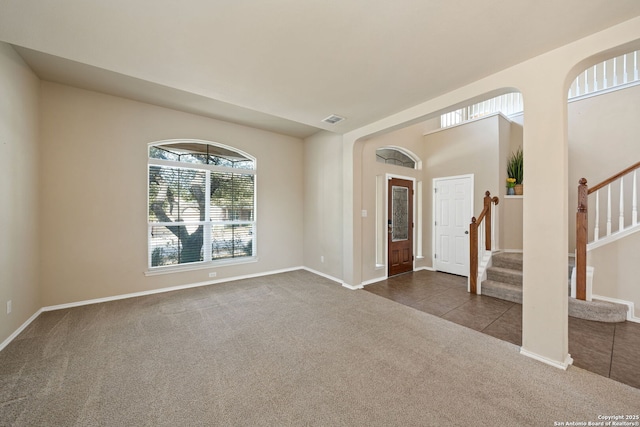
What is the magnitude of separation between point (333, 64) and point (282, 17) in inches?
26.5

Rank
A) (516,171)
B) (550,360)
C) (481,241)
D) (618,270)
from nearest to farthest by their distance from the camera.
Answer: (550,360) < (618,270) < (481,241) < (516,171)

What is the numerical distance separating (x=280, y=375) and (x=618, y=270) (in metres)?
4.12

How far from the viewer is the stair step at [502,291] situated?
352 cm

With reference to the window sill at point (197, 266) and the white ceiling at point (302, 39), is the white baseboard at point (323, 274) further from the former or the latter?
the white ceiling at point (302, 39)

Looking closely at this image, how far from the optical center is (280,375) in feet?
6.45

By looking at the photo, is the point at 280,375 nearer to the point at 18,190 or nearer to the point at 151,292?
the point at 151,292

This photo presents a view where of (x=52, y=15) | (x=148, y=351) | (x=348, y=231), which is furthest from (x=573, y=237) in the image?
(x=52, y=15)

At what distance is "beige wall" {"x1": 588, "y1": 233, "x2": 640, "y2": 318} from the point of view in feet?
9.40

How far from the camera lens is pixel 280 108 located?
129 inches

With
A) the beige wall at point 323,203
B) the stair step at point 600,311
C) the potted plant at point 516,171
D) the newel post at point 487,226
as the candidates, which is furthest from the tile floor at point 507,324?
the potted plant at point 516,171

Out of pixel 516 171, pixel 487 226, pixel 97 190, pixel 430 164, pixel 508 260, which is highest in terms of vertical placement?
pixel 430 164

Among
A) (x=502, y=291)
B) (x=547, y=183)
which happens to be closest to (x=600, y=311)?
(x=502, y=291)

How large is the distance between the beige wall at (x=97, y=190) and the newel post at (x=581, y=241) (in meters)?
5.43

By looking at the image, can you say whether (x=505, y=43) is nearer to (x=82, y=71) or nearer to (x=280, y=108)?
(x=280, y=108)
